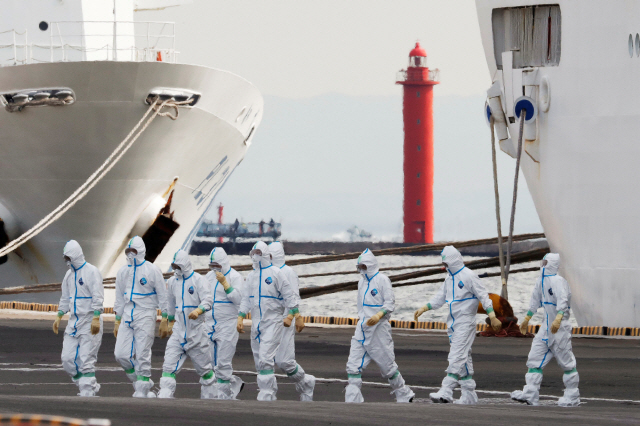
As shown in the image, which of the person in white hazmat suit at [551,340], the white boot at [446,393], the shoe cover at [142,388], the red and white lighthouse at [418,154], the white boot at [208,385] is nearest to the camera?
the person in white hazmat suit at [551,340]

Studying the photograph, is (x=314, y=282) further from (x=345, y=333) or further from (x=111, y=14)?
(x=345, y=333)

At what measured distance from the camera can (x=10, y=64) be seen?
24.8m

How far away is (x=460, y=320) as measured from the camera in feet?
36.7

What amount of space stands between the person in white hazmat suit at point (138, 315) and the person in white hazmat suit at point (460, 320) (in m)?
3.17

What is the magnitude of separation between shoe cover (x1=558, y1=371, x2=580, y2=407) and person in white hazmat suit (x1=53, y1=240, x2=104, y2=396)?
5173 millimetres

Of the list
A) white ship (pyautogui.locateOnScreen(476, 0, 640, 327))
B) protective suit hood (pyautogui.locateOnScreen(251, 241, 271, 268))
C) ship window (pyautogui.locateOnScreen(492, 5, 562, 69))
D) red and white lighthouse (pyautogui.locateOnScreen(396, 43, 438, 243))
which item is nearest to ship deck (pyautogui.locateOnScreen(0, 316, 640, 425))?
white ship (pyautogui.locateOnScreen(476, 0, 640, 327))

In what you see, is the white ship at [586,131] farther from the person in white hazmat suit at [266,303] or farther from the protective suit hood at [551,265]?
the person in white hazmat suit at [266,303]

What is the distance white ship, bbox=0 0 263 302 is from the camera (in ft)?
74.8

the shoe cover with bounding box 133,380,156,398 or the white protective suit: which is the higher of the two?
the white protective suit

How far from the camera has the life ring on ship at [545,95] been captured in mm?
17047

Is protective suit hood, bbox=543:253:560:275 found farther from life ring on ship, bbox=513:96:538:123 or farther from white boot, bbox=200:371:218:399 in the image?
life ring on ship, bbox=513:96:538:123

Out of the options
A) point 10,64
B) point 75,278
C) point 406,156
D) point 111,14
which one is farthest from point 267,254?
point 406,156

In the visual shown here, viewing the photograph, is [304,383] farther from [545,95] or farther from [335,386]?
[545,95]

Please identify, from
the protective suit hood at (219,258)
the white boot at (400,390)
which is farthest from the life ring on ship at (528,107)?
the white boot at (400,390)
